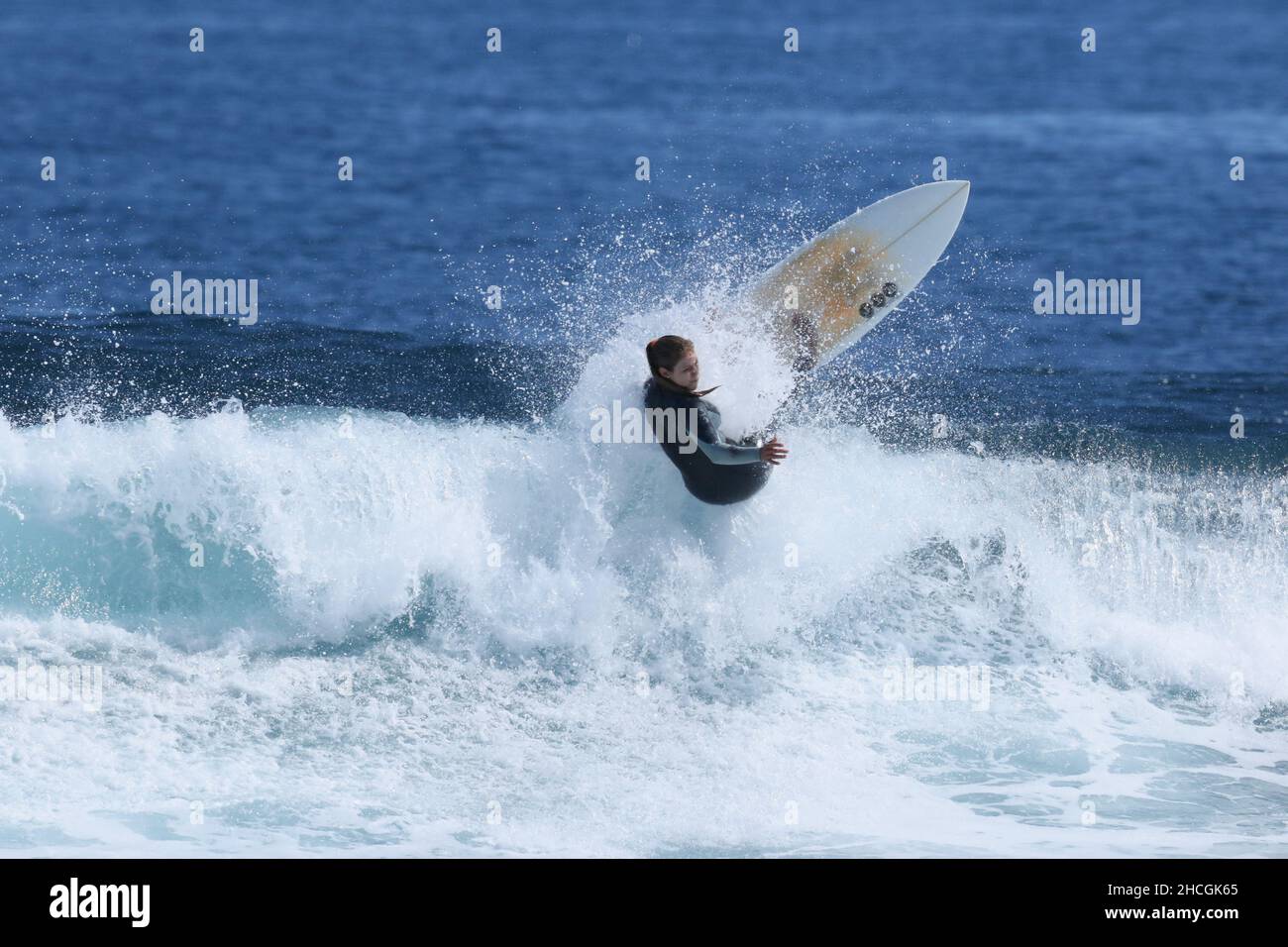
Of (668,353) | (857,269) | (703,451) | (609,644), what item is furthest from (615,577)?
(857,269)

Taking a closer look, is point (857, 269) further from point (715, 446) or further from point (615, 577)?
point (615, 577)

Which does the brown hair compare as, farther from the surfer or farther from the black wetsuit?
the black wetsuit

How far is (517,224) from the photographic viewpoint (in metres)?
23.5

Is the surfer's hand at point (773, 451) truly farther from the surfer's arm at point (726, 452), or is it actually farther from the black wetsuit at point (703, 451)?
the surfer's arm at point (726, 452)

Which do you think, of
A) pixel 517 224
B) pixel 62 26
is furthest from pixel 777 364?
pixel 62 26

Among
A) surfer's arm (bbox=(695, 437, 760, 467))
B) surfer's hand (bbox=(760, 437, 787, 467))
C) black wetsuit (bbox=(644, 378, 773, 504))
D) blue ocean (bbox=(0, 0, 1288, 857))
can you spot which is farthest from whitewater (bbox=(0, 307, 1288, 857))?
surfer's hand (bbox=(760, 437, 787, 467))

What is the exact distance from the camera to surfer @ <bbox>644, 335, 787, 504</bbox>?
31.1 ft

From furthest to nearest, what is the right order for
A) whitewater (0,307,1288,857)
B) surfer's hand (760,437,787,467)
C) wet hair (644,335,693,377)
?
wet hair (644,335,693,377) < surfer's hand (760,437,787,467) < whitewater (0,307,1288,857)

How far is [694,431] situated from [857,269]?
325 centimetres

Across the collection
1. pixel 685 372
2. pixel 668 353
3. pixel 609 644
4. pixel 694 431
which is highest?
pixel 668 353

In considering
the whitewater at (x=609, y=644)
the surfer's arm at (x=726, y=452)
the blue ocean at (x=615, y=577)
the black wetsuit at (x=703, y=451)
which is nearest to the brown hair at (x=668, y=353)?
the black wetsuit at (x=703, y=451)

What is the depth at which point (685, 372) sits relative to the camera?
952cm

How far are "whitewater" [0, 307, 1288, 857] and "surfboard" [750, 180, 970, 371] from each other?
833 mm

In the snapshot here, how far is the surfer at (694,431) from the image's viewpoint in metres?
9.47
